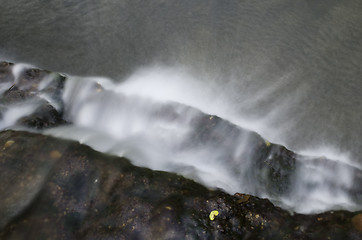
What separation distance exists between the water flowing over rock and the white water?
0.07ft

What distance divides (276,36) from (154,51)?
1953 mm

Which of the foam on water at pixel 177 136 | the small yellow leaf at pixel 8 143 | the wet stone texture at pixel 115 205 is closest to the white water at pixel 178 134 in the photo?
the foam on water at pixel 177 136

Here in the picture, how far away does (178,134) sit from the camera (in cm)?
Result: 381

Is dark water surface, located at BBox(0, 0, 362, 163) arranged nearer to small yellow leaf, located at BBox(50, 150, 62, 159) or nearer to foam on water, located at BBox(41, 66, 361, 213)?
foam on water, located at BBox(41, 66, 361, 213)

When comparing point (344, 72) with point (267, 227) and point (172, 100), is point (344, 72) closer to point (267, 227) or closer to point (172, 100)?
point (172, 100)

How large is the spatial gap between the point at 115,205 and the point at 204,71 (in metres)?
2.54

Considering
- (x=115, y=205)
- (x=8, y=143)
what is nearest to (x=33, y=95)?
(x=8, y=143)

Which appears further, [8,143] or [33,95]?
[33,95]

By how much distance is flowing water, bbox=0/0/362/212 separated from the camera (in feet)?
12.0

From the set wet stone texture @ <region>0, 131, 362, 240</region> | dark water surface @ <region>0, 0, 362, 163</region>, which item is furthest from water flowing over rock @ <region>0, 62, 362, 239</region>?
dark water surface @ <region>0, 0, 362, 163</region>

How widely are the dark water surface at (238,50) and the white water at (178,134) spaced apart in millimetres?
178

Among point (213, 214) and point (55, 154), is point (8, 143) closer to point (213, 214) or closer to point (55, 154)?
point (55, 154)

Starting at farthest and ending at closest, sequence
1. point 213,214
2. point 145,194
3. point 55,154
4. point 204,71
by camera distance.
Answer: point 204,71 → point 55,154 → point 145,194 → point 213,214

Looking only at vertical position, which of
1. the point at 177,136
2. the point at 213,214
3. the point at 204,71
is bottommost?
the point at 177,136
